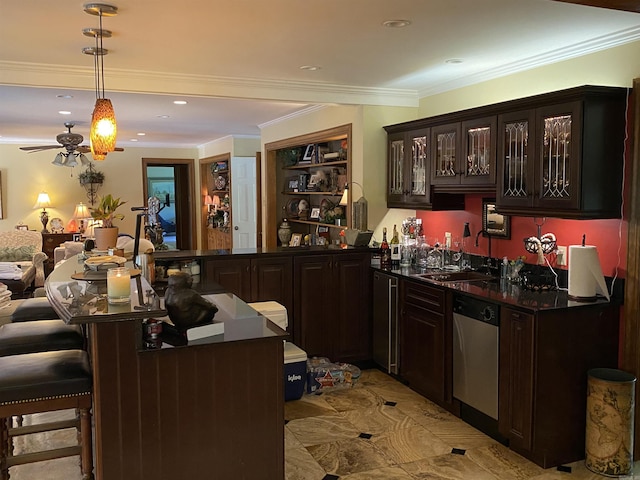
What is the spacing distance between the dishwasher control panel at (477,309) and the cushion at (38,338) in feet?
7.59

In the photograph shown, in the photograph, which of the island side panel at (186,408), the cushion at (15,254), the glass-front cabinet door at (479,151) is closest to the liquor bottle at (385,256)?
the glass-front cabinet door at (479,151)

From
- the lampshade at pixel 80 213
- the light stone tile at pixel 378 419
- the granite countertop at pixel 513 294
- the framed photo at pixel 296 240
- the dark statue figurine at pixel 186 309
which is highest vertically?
the lampshade at pixel 80 213

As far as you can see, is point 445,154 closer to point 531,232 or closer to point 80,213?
point 531,232

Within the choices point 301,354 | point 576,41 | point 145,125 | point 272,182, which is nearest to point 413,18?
point 576,41

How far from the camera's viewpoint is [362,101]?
527 cm

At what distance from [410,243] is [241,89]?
1.93 m

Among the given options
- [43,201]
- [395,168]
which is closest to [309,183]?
[395,168]

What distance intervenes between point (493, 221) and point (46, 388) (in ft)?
10.6

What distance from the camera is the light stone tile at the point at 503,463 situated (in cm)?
320

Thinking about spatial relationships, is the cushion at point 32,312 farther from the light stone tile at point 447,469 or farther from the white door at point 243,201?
the white door at point 243,201

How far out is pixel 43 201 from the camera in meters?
10.4

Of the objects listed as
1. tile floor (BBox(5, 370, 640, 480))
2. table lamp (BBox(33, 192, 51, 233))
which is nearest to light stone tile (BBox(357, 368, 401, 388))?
tile floor (BBox(5, 370, 640, 480))

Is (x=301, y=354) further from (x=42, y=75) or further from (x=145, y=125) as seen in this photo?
(x=145, y=125)

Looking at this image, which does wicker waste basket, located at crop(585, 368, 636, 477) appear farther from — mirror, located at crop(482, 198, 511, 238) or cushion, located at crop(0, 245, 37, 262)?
cushion, located at crop(0, 245, 37, 262)
